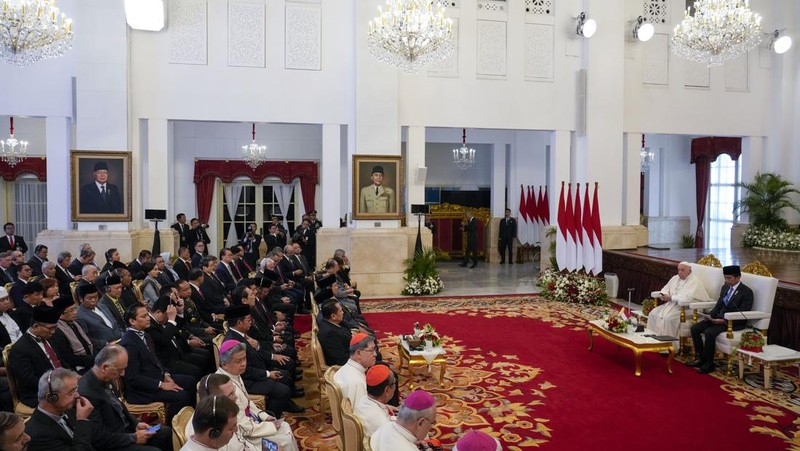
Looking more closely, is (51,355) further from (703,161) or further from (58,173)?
(703,161)

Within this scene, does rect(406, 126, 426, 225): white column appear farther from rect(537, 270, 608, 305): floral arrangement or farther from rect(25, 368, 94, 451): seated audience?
rect(25, 368, 94, 451): seated audience

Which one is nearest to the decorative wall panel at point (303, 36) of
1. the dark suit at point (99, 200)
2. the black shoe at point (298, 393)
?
the dark suit at point (99, 200)

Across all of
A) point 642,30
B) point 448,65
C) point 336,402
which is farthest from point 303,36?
point 336,402

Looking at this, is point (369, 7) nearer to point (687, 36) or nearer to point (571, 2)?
point (571, 2)

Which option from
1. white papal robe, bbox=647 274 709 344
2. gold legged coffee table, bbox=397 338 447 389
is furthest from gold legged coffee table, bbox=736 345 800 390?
gold legged coffee table, bbox=397 338 447 389

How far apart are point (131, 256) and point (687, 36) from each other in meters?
11.9

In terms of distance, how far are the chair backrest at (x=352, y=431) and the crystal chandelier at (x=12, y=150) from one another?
1504cm

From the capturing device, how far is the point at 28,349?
4301mm

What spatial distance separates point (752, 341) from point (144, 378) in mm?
6340

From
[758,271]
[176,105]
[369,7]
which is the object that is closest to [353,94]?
[369,7]

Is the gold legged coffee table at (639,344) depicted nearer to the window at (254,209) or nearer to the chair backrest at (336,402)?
the chair backrest at (336,402)

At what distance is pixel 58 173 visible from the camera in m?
11.9

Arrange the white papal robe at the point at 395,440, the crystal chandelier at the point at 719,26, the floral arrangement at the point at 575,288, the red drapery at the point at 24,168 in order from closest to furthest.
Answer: the white papal robe at the point at 395,440 → the crystal chandelier at the point at 719,26 → the floral arrangement at the point at 575,288 → the red drapery at the point at 24,168

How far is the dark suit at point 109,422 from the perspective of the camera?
3.57 m
